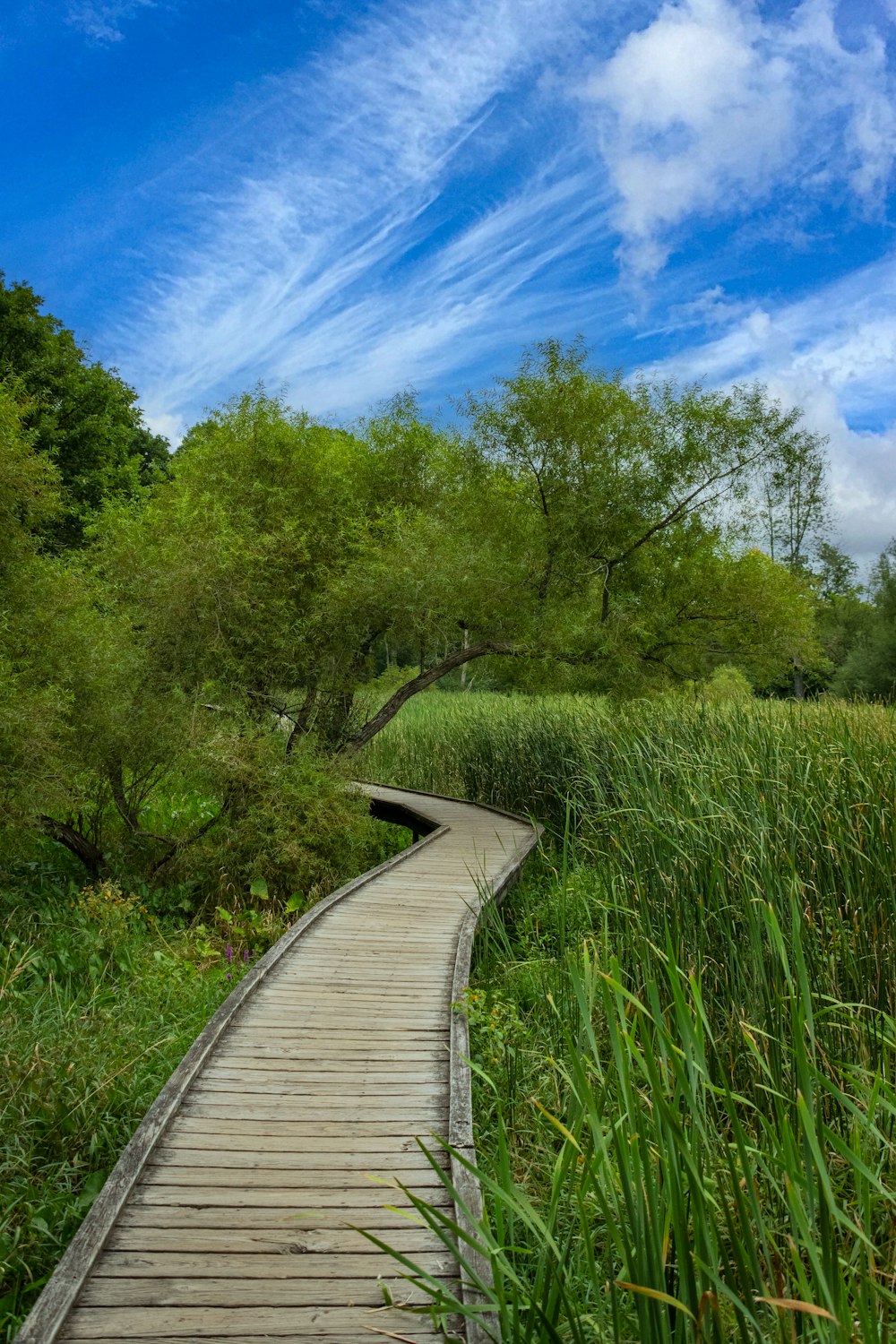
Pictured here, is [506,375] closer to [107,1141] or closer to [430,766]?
[430,766]

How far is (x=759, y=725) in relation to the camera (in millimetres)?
5926

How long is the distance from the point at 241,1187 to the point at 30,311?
23431mm

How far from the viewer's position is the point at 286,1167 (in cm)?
320

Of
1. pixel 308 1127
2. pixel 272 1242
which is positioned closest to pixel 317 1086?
pixel 308 1127

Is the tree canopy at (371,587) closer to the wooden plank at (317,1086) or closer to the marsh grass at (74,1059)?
the marsh grass at (74,1059)

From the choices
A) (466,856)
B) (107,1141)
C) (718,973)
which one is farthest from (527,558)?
(107,1141)

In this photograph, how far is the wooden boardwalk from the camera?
96.2 inches

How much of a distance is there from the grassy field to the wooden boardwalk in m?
0.39

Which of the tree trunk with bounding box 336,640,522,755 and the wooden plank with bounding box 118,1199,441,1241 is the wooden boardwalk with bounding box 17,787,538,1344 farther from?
the tree trunk with bounding box 336,640,522,755

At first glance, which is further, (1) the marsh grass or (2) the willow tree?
(2) the willow tree

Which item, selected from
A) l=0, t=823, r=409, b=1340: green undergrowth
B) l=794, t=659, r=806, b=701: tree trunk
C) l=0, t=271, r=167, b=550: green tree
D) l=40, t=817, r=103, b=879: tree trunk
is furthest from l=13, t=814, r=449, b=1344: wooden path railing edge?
l=794, t=659, r=806, b=701: tree trunk

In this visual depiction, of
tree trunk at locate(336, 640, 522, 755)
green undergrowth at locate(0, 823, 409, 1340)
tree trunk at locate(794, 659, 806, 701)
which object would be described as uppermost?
tree trunk at locate(794, 659, 806, 701)

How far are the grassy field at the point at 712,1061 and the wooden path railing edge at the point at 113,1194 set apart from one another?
1289 millimetres

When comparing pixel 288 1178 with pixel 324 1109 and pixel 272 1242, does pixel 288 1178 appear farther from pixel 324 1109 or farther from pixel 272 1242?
pixel 324 1109
